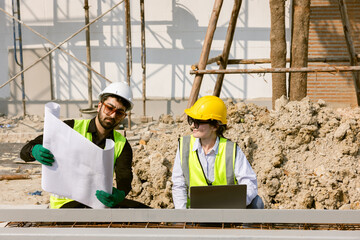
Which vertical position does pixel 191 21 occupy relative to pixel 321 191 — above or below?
above

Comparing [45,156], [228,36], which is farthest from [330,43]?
[45,156]

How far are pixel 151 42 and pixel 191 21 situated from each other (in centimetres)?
116

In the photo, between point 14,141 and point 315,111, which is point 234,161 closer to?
point 315,111

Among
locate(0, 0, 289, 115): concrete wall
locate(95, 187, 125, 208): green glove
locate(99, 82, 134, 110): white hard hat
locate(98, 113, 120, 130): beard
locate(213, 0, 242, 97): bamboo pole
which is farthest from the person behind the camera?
locate(0, 0, 289, 115): concrete wall

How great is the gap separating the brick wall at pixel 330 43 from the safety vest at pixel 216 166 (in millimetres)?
7204

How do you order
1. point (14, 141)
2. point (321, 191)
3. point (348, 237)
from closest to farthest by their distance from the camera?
point (348, 237)
point (321, 191)
point (14, 141)

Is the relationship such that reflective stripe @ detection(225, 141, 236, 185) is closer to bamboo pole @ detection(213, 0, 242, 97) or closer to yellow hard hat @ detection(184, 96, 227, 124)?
yellow hard hat @ detection(184, 96, 227, 124)

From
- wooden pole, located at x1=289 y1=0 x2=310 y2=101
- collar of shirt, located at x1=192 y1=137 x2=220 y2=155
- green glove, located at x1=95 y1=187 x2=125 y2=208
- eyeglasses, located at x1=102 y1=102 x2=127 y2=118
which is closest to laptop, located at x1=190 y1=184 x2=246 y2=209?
green glove, located at x1=95 y1=187 x2=125 y2=208

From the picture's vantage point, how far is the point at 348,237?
1.33 meters

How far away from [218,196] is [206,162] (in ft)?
2.63

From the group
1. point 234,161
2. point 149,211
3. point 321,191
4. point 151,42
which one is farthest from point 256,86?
point 149,211

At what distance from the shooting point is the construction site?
526cm

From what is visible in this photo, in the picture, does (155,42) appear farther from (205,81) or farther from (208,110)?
(208,110)

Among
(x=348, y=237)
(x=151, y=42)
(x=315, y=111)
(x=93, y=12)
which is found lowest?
(x=348, y=237)
